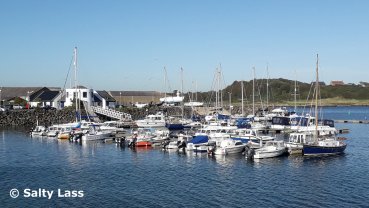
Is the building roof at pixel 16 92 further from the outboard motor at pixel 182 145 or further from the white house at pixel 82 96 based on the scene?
the outboard motor at pixel 182 145

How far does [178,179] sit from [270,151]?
12690 millimetres

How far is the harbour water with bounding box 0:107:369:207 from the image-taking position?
30484mm

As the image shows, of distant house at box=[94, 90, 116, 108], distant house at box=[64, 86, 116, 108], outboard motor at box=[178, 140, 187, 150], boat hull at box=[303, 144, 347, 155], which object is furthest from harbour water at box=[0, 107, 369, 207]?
distant house at box=[94, 90, 116, 108]

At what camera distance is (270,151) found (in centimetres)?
4622

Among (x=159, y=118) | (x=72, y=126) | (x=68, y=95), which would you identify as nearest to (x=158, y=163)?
(x=72, y=126)

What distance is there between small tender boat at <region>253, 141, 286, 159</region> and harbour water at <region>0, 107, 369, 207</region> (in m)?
0.74

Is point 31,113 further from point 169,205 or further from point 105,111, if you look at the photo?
point 169,205

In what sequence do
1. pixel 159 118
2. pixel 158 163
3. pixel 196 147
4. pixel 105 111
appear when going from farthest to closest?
pixel 105 111 → pixel 159 118 → pixel 196 147 → pixel 158 163

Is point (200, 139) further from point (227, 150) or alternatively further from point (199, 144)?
point (227, 150)

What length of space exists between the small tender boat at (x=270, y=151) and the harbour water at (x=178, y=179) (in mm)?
737

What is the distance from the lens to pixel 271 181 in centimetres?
3588

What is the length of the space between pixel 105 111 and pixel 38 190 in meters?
62.3

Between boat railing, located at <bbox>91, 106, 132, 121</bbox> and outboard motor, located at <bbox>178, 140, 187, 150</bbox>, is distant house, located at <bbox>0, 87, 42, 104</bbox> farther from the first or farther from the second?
outboard motor, located at <bbox>178, 140, 187, 150</bbox>

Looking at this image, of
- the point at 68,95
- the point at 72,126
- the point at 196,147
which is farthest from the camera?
the point at 68,95
